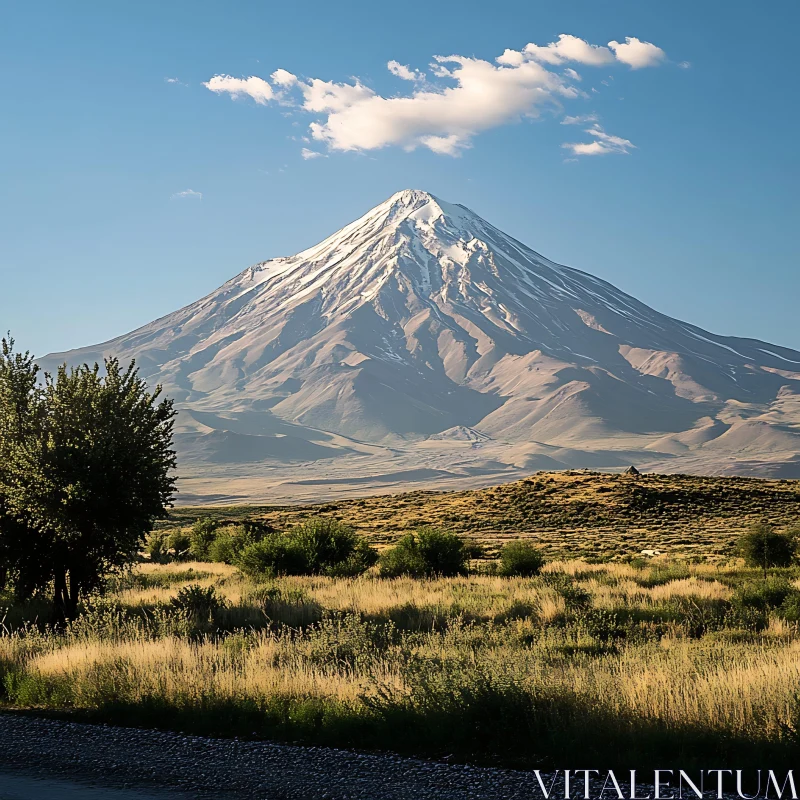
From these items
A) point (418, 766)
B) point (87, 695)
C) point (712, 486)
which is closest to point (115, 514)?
point (87, 695)

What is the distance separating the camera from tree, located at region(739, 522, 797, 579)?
27.3m

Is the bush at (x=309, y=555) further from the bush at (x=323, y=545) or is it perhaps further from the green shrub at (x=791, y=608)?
the green shrub at (x=791, y=608)

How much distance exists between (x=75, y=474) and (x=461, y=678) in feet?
31.0

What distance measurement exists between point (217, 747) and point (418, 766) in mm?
2008

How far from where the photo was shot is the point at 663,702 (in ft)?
27.4

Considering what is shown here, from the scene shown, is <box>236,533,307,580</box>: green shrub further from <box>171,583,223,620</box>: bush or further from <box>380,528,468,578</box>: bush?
<box>171,583,223,620</box>: bush

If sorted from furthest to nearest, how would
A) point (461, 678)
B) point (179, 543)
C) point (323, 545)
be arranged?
point (179, 543) → point (323, 545) → point (461, 678)

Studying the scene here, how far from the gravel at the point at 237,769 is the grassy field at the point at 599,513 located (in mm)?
26926

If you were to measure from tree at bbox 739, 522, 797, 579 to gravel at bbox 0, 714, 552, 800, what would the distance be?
891 inches

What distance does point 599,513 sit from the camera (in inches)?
1937

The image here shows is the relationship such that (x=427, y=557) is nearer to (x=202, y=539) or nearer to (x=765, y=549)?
(x=765, y=549)

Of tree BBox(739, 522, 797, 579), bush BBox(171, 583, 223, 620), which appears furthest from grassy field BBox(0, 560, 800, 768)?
tree BBox(739, 522, 797, 579)

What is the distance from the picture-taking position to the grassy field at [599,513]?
39625 millimetres

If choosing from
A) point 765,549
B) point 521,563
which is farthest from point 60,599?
point 765,549
